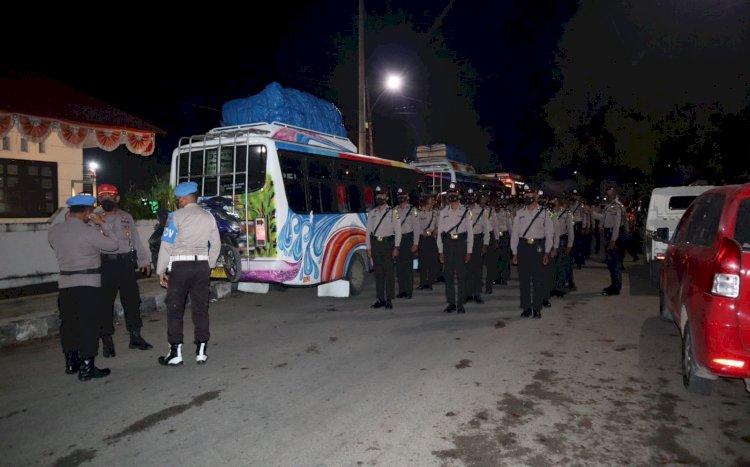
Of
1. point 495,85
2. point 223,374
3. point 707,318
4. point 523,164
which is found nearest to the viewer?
point 707,318

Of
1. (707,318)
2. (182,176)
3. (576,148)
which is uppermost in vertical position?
(576,148)

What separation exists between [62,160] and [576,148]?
903 inches

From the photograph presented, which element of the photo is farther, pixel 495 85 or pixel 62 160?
pixel 495 85

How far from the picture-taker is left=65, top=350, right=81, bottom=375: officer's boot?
5582 millimetres

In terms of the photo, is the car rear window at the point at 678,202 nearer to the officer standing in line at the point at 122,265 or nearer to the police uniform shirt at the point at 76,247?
the officer standing in line at the point at 122,265

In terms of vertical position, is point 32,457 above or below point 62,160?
below

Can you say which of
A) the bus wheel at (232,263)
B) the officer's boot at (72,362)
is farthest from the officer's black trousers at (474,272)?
the officer's boot at (72,362)

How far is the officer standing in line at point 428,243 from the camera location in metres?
11.1

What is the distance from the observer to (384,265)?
30.0 feet

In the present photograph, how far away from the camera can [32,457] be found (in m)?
3.76

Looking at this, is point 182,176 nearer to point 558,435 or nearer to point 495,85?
point 558,435

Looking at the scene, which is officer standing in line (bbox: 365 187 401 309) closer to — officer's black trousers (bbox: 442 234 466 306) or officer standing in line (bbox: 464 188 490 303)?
officer's black trousers (bbox: 442 234 466 306)

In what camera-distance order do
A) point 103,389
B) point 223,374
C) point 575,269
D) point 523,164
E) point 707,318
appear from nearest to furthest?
point 707,318
point 103,389
point 223,374
point 575,269
point 523,164

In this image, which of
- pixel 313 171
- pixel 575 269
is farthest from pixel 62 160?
pixel 575 269
